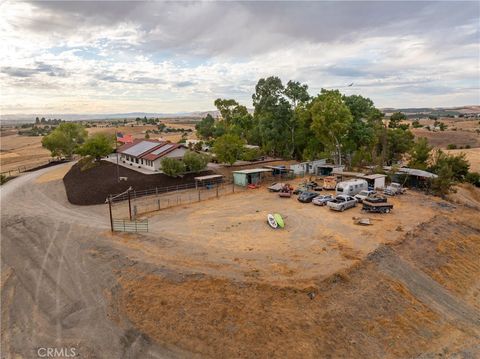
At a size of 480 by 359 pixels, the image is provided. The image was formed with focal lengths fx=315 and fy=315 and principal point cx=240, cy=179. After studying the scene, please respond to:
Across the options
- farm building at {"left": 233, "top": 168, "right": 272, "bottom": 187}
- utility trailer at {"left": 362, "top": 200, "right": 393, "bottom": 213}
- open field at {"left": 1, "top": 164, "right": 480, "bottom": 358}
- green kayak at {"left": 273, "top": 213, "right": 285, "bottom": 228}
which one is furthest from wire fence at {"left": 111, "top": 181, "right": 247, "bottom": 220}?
utility trailer at {"left": 362, "top": 200, "right": 393, "bottom": 213}

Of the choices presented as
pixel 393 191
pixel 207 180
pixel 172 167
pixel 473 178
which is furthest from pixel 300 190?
pixel 473 178

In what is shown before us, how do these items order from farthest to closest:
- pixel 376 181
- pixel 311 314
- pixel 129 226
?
pixel 376 181 < pixel 129 226 < pixel 311 314

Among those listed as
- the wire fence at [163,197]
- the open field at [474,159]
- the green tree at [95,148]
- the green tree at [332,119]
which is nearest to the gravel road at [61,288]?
the wire fence at [163,197]

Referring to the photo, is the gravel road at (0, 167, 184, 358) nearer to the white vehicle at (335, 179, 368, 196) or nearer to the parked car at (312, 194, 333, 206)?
the parked car at (312, 194, 333, 206)

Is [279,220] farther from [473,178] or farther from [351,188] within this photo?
[473,178]

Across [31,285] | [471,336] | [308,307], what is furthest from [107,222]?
[471,336]

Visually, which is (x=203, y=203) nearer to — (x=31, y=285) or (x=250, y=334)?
(x=31, y=285)
